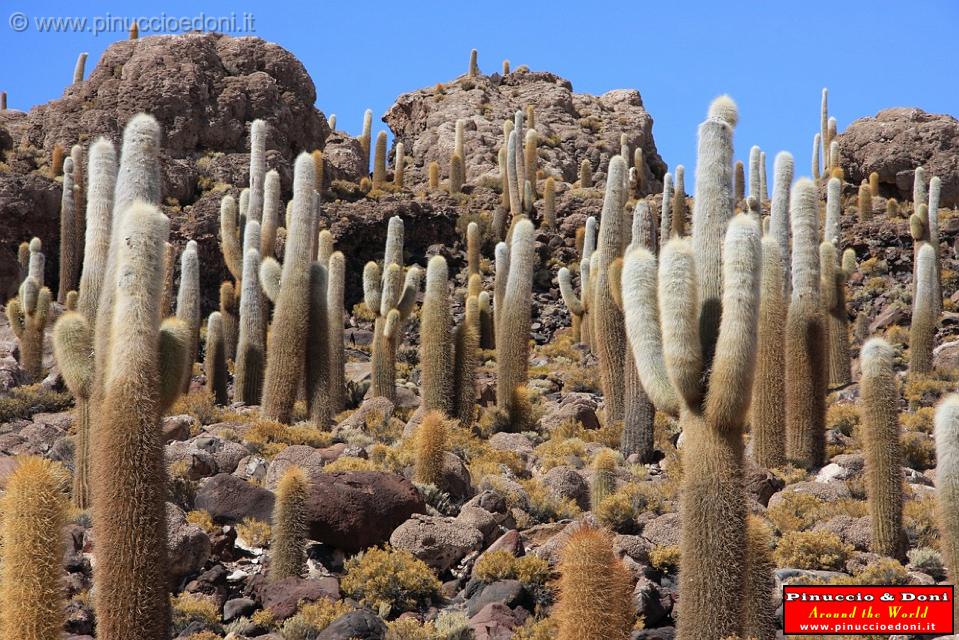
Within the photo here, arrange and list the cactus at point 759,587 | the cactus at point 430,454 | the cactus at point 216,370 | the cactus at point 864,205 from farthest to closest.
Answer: the cactus at point 864,205 → the cactus at point 216,370 → the cactus at point 430,454 → the cactus at point 759,587

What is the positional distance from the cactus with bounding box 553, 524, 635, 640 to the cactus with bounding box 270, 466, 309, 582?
9.05 feet

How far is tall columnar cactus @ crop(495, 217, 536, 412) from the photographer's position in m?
15.4

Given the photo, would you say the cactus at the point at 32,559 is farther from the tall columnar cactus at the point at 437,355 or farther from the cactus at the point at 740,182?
the cactus at the point at 740,182

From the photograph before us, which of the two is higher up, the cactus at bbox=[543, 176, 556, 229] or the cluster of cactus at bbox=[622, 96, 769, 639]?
the cactus at bbox=[543, 176, 556, 229]

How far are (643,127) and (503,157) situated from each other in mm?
14391

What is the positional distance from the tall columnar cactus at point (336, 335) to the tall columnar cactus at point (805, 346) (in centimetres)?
665

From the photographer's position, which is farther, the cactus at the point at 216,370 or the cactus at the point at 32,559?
the cactus at the point at 216,370

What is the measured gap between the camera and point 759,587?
7.15 metres

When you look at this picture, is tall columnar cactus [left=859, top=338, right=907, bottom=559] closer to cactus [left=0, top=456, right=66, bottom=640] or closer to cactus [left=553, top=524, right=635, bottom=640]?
cactus [left=553, top=524, right=635, bottom=640]

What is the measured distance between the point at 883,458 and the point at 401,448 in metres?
5.57

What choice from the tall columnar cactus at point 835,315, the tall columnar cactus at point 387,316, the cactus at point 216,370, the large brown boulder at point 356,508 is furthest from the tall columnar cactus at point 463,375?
the tall columnar cactus at point 835,315

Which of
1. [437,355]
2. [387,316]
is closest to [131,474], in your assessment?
[437,355]

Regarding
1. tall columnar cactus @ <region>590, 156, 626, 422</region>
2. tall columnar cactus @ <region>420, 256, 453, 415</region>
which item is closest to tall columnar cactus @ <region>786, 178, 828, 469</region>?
tall columnar cactus @ <region>590, 156, 626, 422</region>

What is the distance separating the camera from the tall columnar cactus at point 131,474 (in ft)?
21.1
